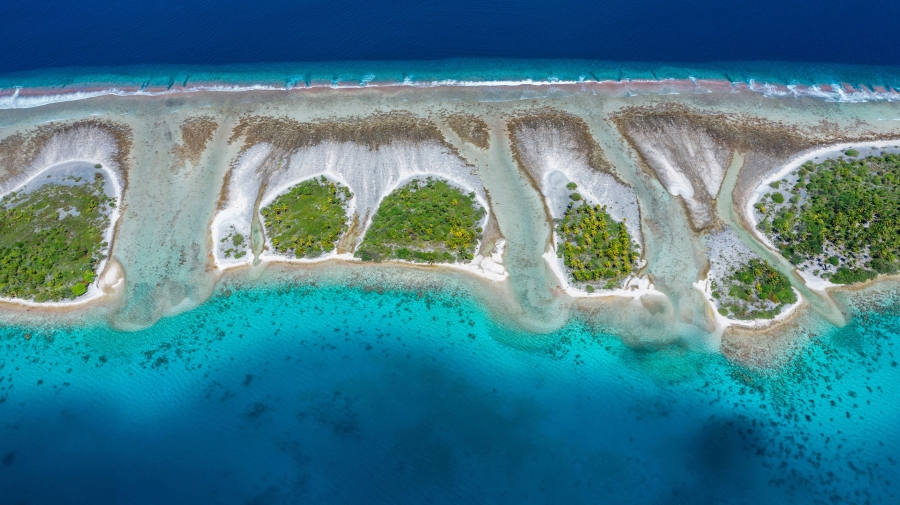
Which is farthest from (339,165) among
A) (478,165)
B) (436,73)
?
(436,73)

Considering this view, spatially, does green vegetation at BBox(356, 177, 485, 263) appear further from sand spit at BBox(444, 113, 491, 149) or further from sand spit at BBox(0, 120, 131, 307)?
sand spit at BBox(0, 120, 131, 307)

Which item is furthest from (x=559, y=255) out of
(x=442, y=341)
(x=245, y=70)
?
(x=245, y=70)

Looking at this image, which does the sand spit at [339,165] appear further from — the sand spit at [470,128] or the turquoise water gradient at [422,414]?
the turquoise water gradient at [422,414]

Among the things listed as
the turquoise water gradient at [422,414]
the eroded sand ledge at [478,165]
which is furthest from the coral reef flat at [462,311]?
the eroded sand ledge at [478,165]

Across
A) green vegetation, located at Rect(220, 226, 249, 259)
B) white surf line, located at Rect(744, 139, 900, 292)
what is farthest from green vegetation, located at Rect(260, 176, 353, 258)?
white surf line, located at Rect(744, 139, 900, 292)

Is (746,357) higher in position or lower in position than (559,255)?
lower

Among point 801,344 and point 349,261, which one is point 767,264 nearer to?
point 801,344

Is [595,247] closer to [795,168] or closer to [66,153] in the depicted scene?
[795,168]
